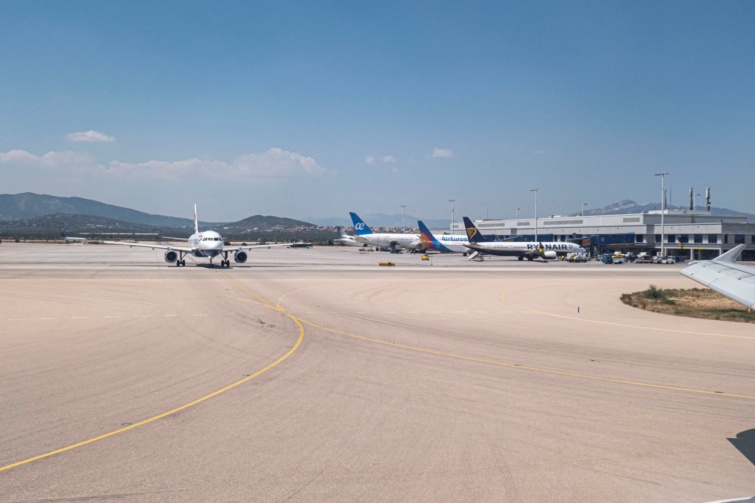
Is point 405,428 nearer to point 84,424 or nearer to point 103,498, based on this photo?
point 103,498

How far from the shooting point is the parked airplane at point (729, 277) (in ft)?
33.3

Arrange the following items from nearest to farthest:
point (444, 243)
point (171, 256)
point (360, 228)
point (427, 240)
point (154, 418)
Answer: point (154, 418) < point (171, 256) < point (444, 243) < point (427, 240) < point (360, 228)

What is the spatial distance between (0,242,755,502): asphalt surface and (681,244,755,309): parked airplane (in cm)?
255

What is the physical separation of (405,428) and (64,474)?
18.3ft

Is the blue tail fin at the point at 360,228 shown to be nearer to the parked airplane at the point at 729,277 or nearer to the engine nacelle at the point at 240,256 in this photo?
the engine nacelle at the point at 240,256

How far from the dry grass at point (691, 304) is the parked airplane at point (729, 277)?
13916 mm

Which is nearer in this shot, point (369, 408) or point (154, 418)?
point (154, 418)

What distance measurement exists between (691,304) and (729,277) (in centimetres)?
2540

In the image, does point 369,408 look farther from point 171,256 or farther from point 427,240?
point 427,240

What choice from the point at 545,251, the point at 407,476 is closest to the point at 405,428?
the point at 407,476

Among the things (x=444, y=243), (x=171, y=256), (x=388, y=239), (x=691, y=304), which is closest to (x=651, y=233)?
(x=444, y=243)

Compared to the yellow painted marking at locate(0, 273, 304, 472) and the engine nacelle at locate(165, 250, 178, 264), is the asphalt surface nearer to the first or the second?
the yellow painted marking at locate(0, 273, 304, 472)

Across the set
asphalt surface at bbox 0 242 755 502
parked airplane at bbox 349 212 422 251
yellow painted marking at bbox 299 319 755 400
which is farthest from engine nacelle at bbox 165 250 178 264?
parked airplane at bbox 349 212 422 251

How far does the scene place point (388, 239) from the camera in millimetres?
123062
